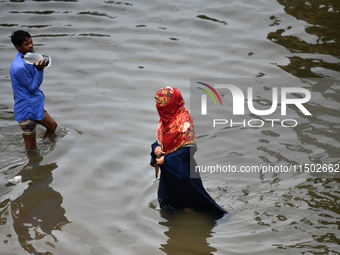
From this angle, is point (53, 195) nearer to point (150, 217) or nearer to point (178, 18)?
point (150, 217)

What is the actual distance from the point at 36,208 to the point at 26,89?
5.38ft

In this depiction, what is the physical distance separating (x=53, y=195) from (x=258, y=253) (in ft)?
8.73

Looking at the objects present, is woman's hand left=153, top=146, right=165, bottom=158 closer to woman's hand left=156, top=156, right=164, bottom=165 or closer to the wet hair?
woman's hand left=156, top=156, right=164, bottom=165

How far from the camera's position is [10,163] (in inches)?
340

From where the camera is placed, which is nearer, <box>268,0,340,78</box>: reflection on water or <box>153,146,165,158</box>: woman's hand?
<box>153,146,165,158</box>: woman's hand

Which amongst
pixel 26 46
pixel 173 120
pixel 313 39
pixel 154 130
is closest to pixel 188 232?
pixel 173 120

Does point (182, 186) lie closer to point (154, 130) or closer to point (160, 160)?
point (160, 160)

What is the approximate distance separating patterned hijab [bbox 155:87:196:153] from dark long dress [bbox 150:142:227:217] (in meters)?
0.10

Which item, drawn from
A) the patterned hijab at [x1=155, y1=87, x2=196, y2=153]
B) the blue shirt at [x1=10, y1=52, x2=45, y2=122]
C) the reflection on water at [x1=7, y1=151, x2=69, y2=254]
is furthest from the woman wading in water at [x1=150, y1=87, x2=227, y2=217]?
the blue shirt at [x1=10, y1=52, x2=45, y2=122]

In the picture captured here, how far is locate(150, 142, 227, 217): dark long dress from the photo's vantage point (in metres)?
6.82

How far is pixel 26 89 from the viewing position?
27.6 feet

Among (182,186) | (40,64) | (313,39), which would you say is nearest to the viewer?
(182,186)

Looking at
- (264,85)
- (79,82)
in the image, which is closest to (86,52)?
(79,82)

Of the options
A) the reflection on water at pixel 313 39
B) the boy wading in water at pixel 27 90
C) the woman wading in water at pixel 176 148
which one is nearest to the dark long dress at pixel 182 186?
the woman wading in water at pixel 176 148
